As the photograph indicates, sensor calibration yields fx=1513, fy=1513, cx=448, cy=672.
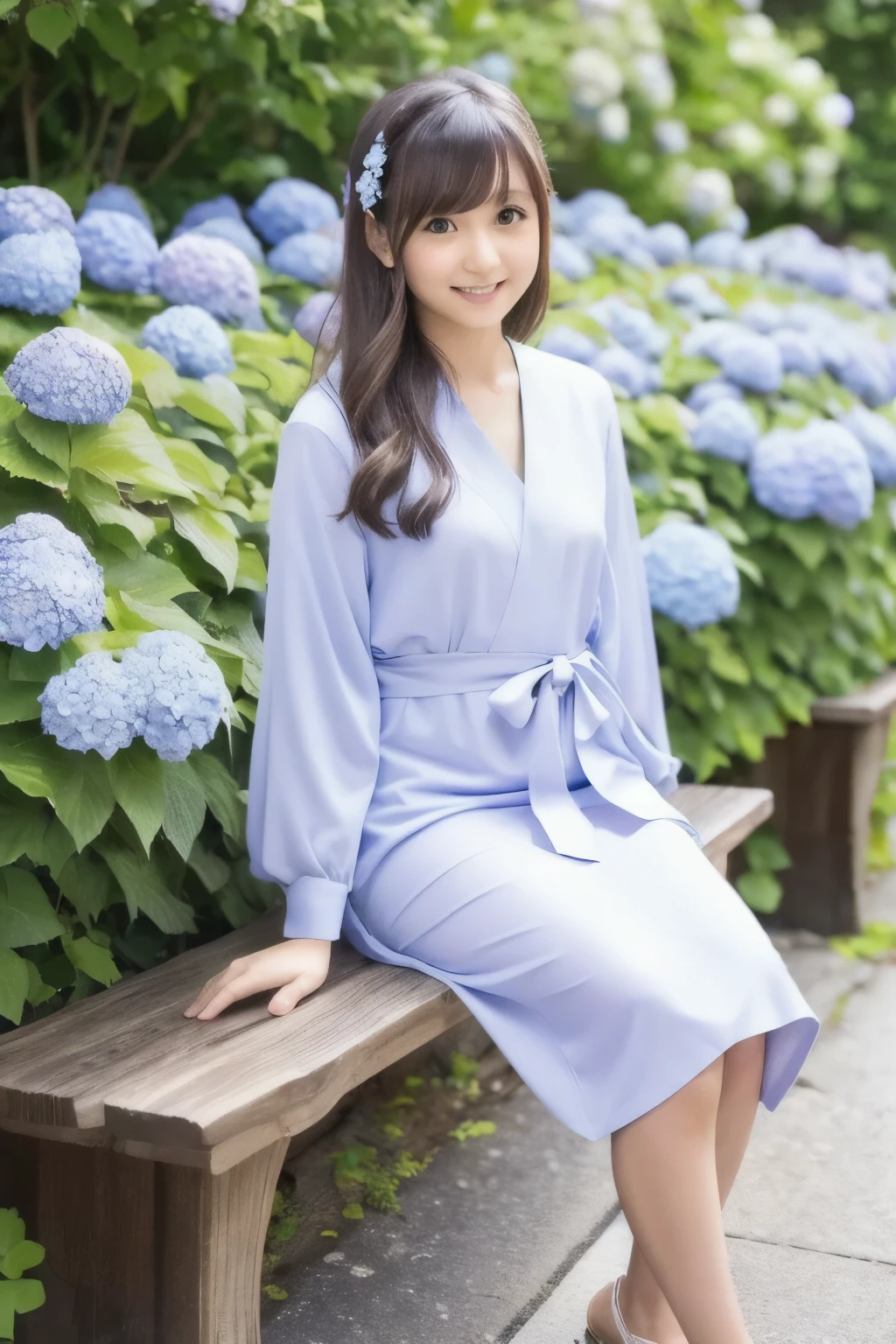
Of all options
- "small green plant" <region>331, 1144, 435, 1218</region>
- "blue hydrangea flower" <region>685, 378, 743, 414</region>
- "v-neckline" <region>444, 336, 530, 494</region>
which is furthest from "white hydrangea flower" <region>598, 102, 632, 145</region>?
"small green plant" <region>331, 1144, 435, 1218</region>

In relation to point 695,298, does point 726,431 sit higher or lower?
lower

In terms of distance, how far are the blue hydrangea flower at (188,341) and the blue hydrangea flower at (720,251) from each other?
2.64m

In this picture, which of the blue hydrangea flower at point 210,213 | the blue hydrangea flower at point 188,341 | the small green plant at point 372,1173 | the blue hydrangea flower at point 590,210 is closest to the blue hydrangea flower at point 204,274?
the blue hydrangea flower at point 188,341

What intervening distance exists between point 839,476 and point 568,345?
642 millimetres

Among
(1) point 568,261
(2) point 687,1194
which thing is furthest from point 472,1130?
(1) point 568,261

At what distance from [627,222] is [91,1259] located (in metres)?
3.30

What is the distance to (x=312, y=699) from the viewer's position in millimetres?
1883

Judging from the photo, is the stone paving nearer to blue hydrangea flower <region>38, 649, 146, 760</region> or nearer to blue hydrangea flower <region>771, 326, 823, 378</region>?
blue hydrangea flower <region>38, 649, 146, 760</region>

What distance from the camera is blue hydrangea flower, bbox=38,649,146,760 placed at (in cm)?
166

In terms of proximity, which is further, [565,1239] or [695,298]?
[695,298]

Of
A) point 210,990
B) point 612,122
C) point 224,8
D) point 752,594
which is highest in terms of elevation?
point 224,8

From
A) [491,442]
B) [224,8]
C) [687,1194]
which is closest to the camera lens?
[687,1194]

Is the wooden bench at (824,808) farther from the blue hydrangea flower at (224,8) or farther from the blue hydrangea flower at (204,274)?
the blue hydrangea flower at (224,8)

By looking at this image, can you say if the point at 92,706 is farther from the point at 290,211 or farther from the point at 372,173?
the point at 290,211
